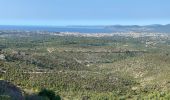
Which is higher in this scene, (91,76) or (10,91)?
(10,91)

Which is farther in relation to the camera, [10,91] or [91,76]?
[91,76]

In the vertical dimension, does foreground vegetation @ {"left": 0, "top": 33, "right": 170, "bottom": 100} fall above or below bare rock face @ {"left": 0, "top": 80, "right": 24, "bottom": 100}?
below

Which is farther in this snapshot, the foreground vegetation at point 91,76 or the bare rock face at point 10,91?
the foreground vegetation at point 91,76

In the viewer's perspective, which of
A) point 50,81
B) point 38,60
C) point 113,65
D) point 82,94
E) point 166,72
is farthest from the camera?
point 113,65

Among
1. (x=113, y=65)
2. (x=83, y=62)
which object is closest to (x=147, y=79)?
(x=113, y=65)

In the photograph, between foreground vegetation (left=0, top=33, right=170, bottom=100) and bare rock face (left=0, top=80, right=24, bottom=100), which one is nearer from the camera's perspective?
bare rock face (left=0, top=80, right=24, bottom=100)

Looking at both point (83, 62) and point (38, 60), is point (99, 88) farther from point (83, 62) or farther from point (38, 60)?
point (83, 62)

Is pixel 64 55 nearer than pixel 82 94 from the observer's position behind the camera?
No

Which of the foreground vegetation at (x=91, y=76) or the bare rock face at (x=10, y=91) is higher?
the bare rock face at (x=10, y=91)

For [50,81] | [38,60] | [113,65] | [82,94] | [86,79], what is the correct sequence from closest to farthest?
[82,94] < [50,81] < [86,79] < [38,60] < [113,65]
